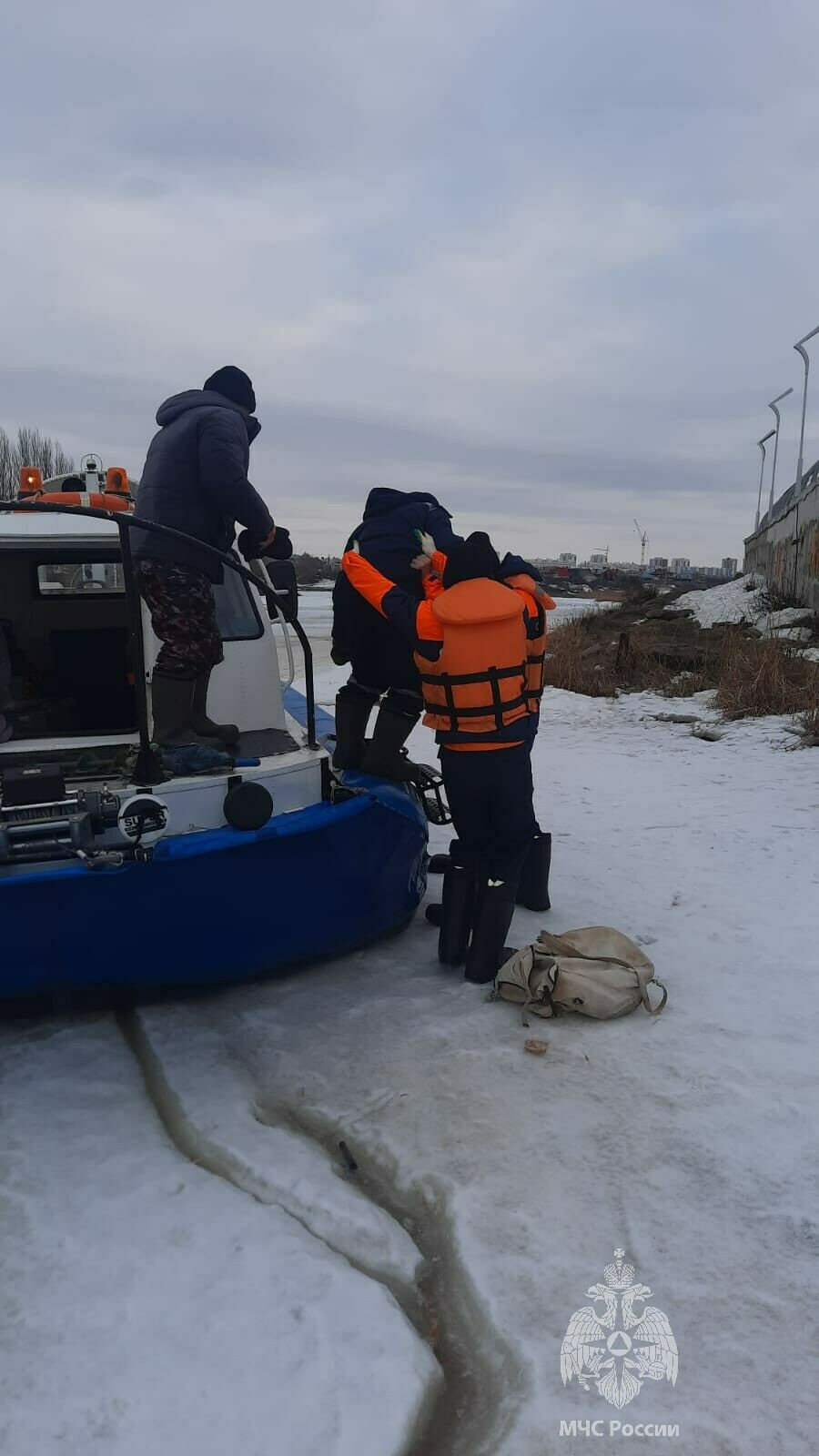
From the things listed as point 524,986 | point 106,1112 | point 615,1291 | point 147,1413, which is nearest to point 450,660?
point 524,986

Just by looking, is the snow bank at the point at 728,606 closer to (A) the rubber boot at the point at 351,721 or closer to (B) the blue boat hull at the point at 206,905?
(A) the rubber boot at the point at 351,721

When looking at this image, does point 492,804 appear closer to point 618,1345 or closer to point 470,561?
point 470,561

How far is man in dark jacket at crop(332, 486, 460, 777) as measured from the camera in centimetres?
420

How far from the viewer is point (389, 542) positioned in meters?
4.21

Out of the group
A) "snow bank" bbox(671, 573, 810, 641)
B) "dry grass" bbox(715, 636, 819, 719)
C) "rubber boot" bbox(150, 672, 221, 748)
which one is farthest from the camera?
"snow bank" bbox(671, 573, 810, 641)

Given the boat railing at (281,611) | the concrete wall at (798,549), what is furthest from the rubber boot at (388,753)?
the concrete wall at (798,549)

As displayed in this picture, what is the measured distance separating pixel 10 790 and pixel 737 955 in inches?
111

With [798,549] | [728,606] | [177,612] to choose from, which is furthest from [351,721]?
[728,606]

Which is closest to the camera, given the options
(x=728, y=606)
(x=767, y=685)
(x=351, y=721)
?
(x=351, y=721)

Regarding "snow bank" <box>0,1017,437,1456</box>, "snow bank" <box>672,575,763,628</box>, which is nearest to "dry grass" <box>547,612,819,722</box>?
"snow bank" <box>672,575,763,628</box>

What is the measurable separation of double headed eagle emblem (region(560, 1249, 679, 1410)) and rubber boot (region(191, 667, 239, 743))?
93.6 inches

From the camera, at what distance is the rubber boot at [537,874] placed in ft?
14.6

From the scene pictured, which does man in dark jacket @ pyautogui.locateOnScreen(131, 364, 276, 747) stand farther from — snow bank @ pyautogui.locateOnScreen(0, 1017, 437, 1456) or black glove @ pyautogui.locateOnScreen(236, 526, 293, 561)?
snow bank @ pyautogui.locateOnScreen(0, 1017, 437, 1456)

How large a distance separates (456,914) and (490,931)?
0.20 metres
